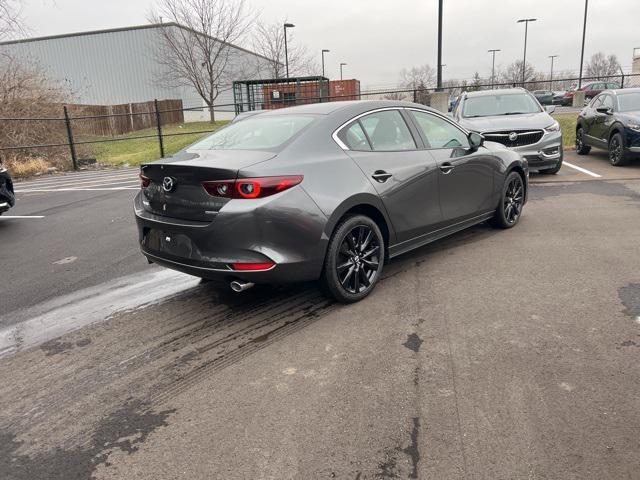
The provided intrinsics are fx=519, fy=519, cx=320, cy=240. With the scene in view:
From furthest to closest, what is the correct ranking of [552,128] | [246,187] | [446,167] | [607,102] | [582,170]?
[607,102] → [582,170] → [552,128] → [446,167] → [246,187]

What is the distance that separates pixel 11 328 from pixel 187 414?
7.03 feet

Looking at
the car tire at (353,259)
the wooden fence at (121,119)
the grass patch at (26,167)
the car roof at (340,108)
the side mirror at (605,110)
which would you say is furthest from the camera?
the wooden fence at (121,119)

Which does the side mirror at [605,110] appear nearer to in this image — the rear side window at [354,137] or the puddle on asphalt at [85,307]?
the rear side window at [354,137]

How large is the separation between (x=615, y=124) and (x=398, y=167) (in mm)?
8405

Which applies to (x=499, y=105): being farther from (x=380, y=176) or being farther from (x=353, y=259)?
(x=353, y=259)

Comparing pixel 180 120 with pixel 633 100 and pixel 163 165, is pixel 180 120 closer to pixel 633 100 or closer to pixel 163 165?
pixel 633 100

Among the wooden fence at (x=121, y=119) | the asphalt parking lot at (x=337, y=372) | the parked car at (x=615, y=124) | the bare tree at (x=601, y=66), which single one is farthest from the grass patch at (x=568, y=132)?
the bare tree at (x=601, y=66)

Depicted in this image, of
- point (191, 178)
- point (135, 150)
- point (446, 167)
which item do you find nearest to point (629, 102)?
point (446, 167)

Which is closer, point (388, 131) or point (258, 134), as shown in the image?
point (258, 134)

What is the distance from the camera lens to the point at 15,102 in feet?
57.9

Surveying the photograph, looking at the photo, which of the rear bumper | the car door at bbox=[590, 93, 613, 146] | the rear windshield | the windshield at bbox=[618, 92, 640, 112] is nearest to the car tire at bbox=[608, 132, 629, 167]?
the car door at bbox=[590, 93, 613, 146]

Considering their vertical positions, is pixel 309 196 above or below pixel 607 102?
below

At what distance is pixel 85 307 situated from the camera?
446cm

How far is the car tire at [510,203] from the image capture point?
6.11 meters
